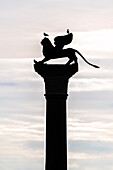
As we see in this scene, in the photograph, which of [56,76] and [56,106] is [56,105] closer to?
[56,106]

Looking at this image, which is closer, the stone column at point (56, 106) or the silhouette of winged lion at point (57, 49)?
the stone column at point (56, 106)

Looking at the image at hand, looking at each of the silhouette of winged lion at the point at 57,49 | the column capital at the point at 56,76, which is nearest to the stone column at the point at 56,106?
the column capital at the point at 56,76

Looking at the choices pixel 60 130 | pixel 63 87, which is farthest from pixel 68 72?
pixel 60 130

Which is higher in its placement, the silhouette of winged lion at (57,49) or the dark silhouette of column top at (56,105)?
the silhouette of winged lion at (57,49)

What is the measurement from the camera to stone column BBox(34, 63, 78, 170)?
31.8 m

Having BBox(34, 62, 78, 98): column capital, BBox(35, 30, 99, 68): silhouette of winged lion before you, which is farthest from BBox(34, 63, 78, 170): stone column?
BBox(35, 30, 99, 68): silhouette of winged lion

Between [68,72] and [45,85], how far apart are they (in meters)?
1.34

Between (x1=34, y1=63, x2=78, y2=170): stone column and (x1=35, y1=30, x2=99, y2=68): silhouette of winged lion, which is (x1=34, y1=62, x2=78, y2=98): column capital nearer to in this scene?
(x1=34, y1=63, x2=78, y2=170): stone column

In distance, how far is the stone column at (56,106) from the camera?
3180cm

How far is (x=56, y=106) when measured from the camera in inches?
1262

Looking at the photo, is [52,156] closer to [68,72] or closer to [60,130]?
[60,130]

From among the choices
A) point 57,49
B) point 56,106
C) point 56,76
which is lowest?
point 56,106

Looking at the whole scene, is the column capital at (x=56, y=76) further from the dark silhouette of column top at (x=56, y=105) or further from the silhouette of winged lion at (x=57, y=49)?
the silhouette of winged lion at (x=57, y=49)

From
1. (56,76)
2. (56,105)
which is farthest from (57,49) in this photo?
(56,105)
